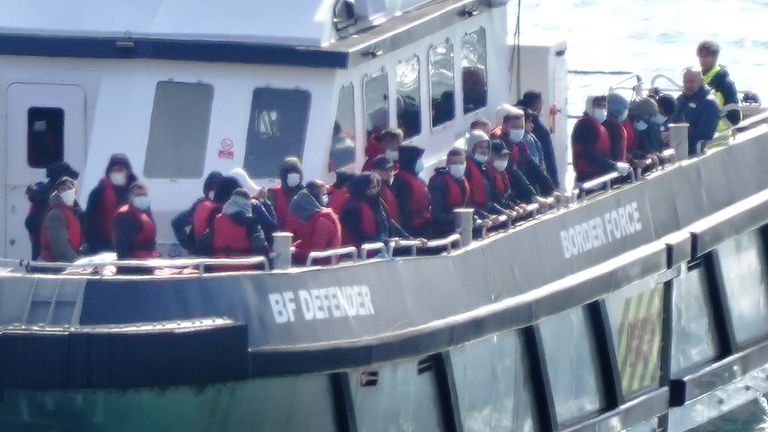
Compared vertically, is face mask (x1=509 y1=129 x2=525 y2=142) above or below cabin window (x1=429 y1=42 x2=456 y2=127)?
below

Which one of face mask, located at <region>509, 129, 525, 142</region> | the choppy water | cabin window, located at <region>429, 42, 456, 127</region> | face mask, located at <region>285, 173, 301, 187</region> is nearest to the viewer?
face mask, located at <region>285, 173, 301, 187</region>

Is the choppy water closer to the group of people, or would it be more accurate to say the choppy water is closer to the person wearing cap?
the group of people

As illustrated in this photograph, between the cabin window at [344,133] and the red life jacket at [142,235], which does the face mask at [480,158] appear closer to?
the cabin window at [344,133]

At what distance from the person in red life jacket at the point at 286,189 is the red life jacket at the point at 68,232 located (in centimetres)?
105

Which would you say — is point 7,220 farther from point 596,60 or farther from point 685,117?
point 596,60

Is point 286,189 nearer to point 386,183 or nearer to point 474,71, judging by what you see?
point 386,183

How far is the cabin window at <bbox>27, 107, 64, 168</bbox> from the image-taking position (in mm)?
10336

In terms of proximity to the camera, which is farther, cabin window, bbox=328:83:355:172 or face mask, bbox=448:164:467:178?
cabin window, bbox=328:83:355:172

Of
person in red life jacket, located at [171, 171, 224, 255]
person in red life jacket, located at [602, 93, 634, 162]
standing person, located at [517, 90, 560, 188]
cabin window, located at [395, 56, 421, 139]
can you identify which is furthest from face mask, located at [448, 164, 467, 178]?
person in red life jacket, located at [602, 93, 634, 162]

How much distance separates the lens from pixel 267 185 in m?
10.1

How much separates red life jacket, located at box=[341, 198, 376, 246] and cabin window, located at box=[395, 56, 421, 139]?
5.60ft

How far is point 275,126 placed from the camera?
33.4 ft

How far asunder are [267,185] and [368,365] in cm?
157

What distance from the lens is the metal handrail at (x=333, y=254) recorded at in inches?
348
